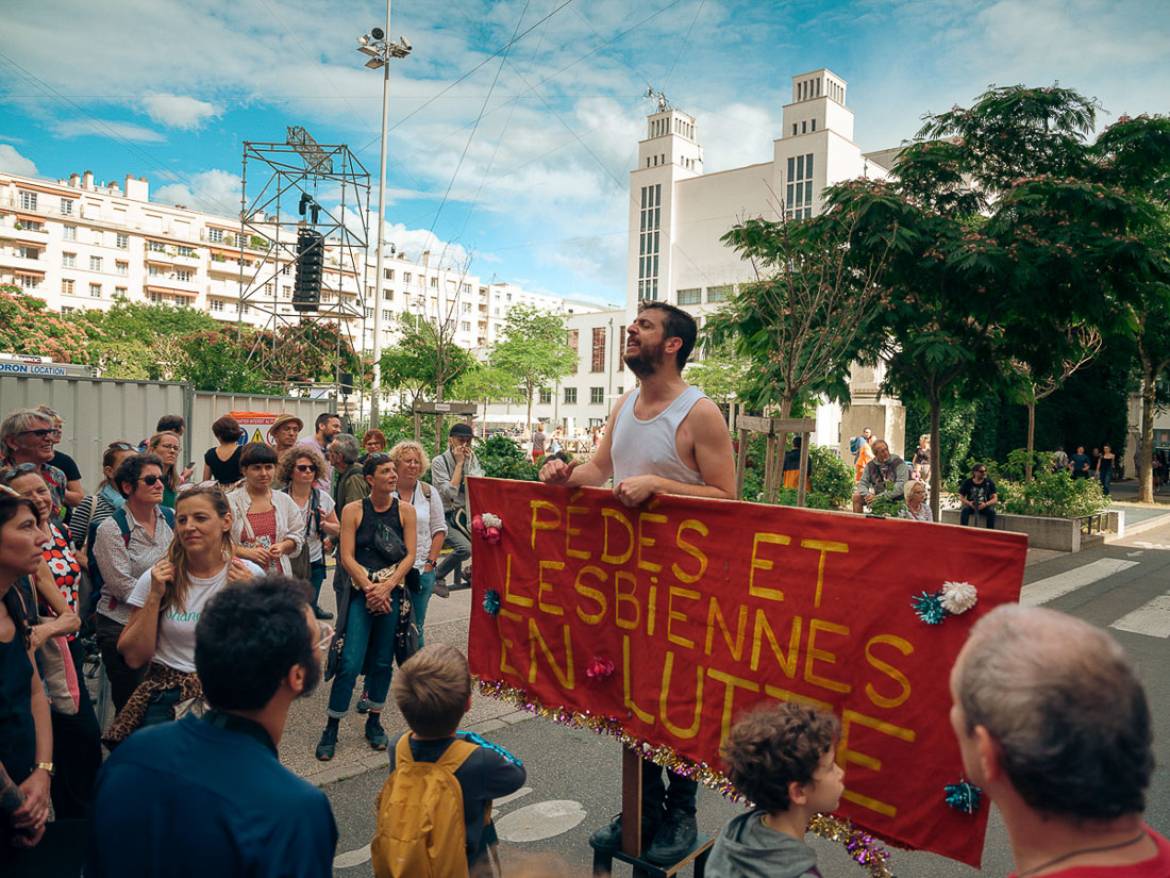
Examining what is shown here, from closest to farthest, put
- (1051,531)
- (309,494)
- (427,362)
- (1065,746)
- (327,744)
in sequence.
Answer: (1065,746) < (327,744) < (309,494) < (1051,531) < (427,362)

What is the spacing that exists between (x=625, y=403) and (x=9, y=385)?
10602mm

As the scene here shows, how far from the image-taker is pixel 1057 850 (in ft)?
4.01

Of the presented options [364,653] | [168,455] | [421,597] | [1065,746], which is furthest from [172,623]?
[168,455]

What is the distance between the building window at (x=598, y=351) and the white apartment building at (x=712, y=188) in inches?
370

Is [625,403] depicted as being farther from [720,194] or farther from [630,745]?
[720,194]

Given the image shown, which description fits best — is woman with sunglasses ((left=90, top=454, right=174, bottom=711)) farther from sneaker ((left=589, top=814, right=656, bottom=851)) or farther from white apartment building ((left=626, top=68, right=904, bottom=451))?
white apartment building ((left=626, top=68, right=904, bottom=451))

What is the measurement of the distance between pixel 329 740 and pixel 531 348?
54.7 metres

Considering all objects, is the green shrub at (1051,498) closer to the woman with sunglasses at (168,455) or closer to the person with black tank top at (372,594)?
the person with black tank top at (372,594)

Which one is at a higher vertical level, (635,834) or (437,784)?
(437,784)

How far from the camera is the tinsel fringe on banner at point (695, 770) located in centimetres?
251

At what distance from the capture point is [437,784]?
249cm

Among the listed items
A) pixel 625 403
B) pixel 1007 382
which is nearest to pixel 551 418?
pixel 1007 382

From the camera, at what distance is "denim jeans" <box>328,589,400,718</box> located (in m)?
4.99

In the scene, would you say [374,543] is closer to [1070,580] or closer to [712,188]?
[1070,580]
